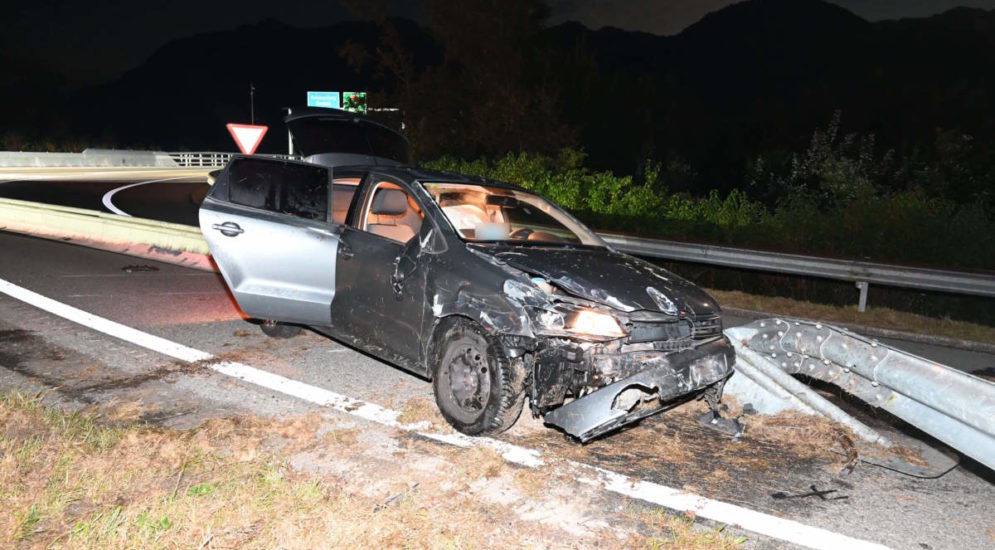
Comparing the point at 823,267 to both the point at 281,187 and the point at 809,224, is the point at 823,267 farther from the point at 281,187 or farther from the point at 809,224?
the point at 281,187

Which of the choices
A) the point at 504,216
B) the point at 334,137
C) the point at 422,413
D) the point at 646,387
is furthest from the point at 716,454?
the point at 334,137

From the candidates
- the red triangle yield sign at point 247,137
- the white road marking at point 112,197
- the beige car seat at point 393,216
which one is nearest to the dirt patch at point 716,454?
the beige car seat at point 393,216

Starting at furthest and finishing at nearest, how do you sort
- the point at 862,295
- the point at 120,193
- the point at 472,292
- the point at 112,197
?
the point at 120,193 < the point at 112,197 < the point at 862,295 < the point at 472,292

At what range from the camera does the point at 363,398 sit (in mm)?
5684

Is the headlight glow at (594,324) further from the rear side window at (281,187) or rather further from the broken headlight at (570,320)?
the rear side window at (281,187)

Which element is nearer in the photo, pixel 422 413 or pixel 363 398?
pixel 422 413

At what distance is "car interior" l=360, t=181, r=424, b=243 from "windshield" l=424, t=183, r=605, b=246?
9.8 inches

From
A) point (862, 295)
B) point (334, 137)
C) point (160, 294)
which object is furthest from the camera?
point (334, 137)

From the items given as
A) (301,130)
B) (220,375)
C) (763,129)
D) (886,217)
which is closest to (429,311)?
(220,375)

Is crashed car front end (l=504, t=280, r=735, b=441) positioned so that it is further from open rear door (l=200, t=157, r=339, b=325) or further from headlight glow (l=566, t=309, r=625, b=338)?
open rear door (l=200, t=157, r=339, b=325)

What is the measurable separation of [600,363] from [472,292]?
951mm

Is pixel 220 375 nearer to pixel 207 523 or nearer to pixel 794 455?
pixel 207 523

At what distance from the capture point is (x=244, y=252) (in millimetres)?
6445

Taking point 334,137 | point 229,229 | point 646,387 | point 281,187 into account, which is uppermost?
point 334,137
